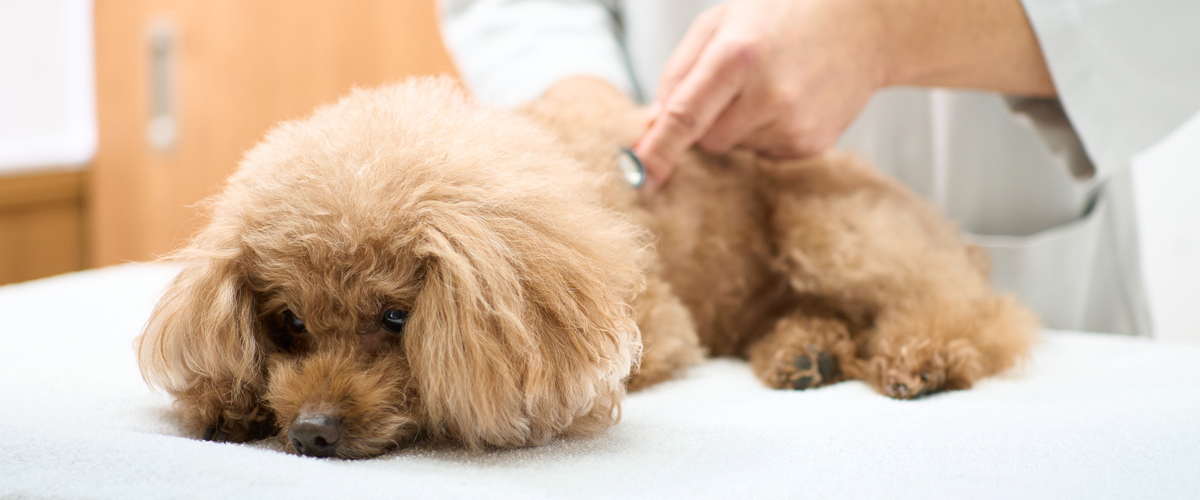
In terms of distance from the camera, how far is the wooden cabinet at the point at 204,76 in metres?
→ 3.09

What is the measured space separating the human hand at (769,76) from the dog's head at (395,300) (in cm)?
35

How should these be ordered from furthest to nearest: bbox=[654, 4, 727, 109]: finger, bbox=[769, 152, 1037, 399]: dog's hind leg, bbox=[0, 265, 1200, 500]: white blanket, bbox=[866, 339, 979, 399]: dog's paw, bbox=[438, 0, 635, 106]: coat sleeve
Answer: bbox=[438, 0, 635, 106]: coat sleeve → bbox=[654, 4, 727, 109]: finger → bbox=[769, 152, 1037, 399]: dog's hind leg → bbox=[866, 339, 979, 399]: dog's paw → bbox=[0, 265, 1200, 500]: white blanket

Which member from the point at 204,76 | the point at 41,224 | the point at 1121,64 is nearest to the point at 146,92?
the point at 204,76

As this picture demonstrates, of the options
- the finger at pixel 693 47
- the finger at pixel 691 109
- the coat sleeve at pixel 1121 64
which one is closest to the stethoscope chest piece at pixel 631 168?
the finger at pixel 691 109

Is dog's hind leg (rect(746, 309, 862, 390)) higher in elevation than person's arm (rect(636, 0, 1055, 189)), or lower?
lower

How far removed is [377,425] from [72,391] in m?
0.43

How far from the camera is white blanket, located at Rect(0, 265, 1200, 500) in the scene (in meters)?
0.71

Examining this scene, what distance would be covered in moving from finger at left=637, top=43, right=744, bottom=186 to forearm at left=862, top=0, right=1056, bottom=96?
0.29 metres

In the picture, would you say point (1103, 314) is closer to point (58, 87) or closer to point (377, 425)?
point (377, 425)

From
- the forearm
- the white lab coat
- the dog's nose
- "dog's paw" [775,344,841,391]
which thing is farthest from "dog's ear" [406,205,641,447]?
the white lab coat

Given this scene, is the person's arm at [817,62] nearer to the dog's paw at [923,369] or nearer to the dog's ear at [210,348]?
the dog's paw at [923,369]

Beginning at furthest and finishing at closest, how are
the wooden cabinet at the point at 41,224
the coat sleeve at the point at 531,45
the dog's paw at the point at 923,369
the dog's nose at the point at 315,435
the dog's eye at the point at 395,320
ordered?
1. the wooden cabinet at the point at 41,224
2. the coat sleeve at the point at 531,45
3. the dog's paw at the point at 923,369
4. the dog's eye at the point at 395,320
5. the dog's nose at the point at 315,435

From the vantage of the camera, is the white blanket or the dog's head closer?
the white blanket

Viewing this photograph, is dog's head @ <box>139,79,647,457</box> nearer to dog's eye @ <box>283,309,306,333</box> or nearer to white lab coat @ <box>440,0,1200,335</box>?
dog's eye @ <box>283,309,306,333</box>
